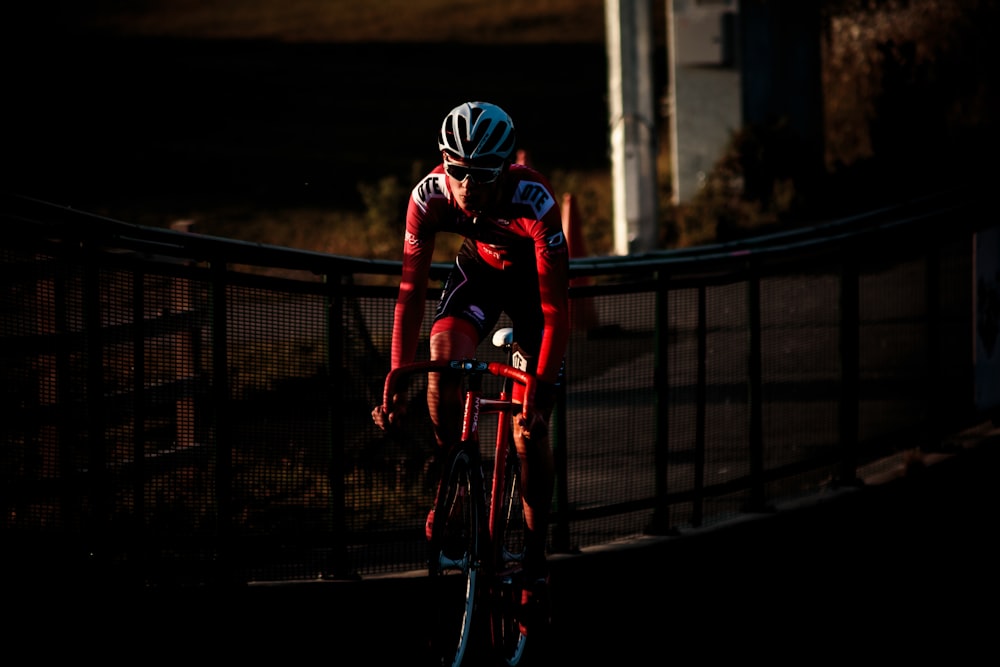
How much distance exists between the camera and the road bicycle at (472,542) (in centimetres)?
589

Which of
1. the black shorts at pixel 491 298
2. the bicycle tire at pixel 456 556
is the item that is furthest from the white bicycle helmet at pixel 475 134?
the bicycle tire at pixel 456 556

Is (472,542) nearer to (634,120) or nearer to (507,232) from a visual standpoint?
(507,232)

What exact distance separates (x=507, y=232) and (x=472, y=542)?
1295 millimetres

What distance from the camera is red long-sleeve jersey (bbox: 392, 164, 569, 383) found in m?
6.14

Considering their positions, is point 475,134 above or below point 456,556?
above

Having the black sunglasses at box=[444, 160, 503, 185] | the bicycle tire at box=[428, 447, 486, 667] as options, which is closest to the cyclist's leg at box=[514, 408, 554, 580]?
the bicycle tire at box=[428, 447, 486, 667]

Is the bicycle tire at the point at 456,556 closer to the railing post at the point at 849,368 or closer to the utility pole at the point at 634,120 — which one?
the railing post at the point at 849,368

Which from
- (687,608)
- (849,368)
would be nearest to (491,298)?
(687,608)

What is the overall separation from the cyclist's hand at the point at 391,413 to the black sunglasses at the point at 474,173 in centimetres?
88

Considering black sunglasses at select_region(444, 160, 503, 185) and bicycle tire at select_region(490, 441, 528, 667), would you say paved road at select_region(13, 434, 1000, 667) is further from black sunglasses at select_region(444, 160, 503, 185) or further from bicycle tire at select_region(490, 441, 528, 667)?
black sunglasses at select_region(444, 160, 503, 185)

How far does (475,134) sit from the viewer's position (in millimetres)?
5898

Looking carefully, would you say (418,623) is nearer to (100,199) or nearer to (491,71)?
(100,199)

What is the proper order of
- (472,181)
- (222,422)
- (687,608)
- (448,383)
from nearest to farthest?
(472,181) → (448,383) → (222,422) → (687,608)

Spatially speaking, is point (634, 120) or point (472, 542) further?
point (634, 120)
